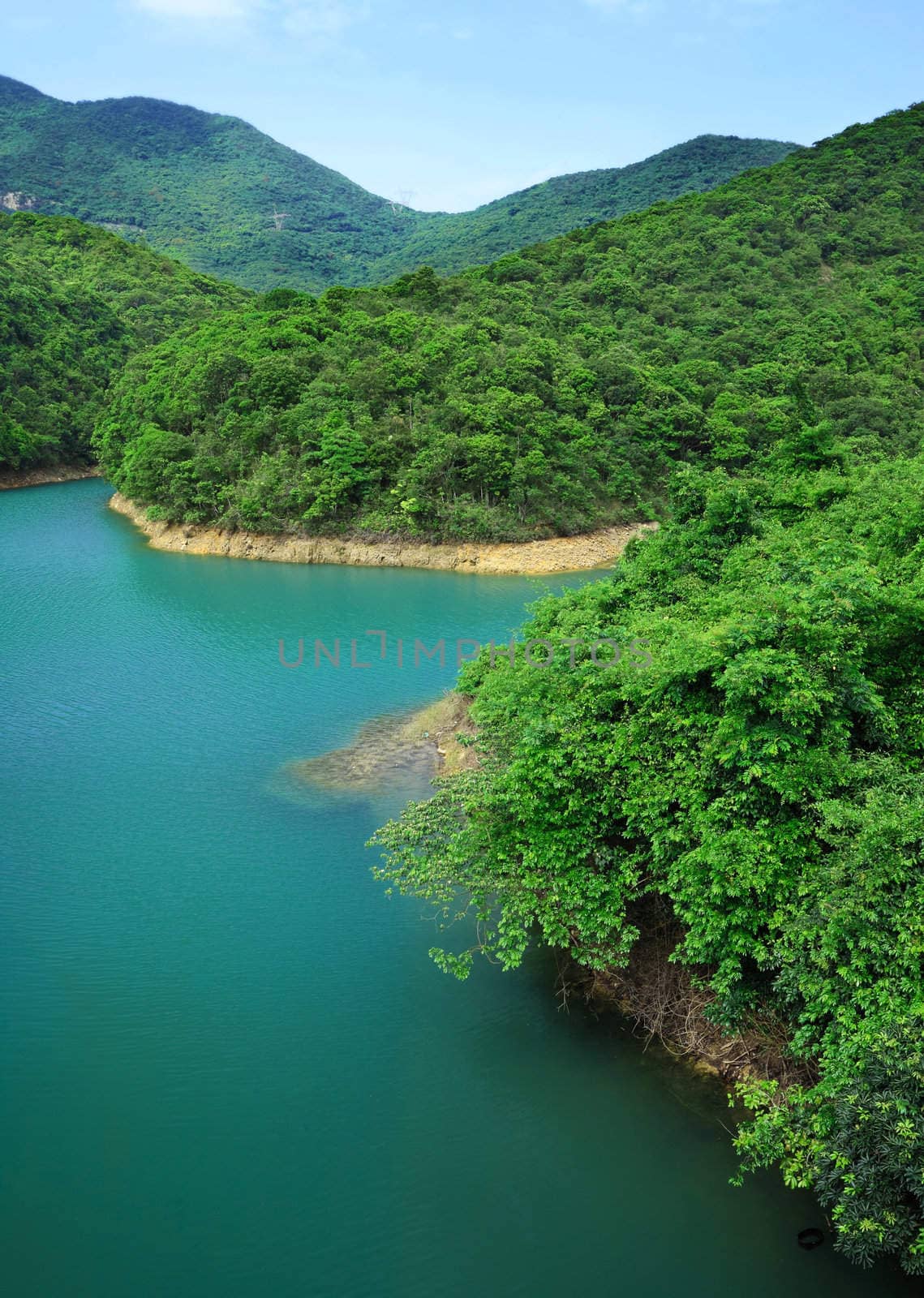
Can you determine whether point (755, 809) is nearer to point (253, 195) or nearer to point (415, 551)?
point (415, 551)

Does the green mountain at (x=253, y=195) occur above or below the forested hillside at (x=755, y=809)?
above

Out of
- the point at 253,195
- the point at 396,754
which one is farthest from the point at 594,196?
the point at 396,754

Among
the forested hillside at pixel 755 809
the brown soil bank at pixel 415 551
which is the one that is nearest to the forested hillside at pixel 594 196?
the brown soil bank at pixel 415 551

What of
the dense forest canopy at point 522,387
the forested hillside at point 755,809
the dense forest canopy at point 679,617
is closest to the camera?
the forested hillside at point 755,809

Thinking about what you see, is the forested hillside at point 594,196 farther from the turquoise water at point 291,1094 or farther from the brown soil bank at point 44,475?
the turquoise water at point 291,1094

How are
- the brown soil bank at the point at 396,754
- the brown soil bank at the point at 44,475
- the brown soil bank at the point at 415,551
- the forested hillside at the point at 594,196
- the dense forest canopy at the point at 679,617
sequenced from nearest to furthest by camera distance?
the dense forest canopy at the point at 679,617
the brown soil bank at the point at 396,754
the brown soil bank at the point at 415,551
the brown soil bank at the point at 44,475
the forested hillside at the point at 594,196

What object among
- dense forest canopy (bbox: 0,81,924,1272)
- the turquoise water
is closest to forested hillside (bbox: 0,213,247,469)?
dense forest canopy (bbox: 0,81,924,1272)

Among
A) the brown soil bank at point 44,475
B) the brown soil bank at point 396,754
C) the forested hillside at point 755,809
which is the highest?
the brown soil bank at point 44,475
